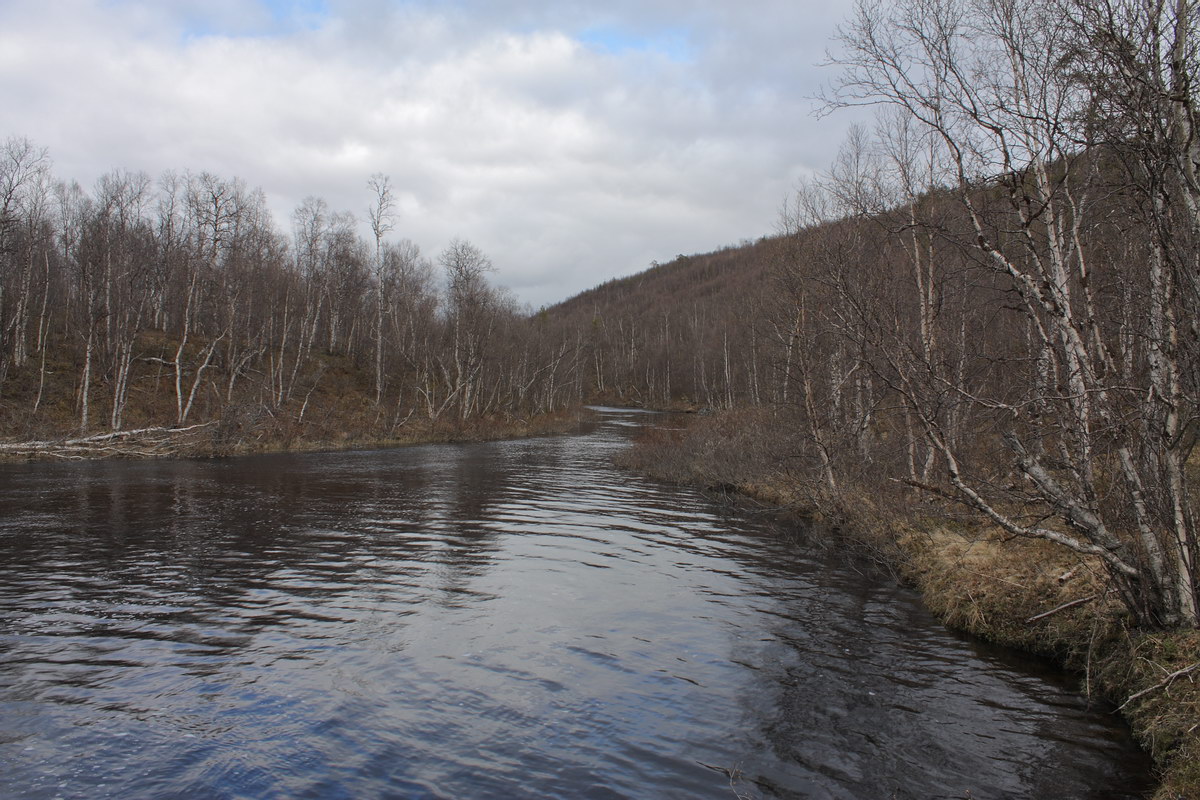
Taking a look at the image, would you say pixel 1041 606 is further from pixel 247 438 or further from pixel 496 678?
pixel 247 438

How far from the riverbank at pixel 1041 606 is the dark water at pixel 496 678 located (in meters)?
0.44

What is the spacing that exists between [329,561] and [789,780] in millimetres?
10652

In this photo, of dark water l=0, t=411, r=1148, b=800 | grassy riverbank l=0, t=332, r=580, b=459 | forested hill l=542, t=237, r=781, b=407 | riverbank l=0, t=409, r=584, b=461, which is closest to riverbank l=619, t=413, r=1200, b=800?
dark water l=0, t=411, r=1148, b=800

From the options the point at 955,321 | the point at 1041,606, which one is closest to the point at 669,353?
the point at 955,321

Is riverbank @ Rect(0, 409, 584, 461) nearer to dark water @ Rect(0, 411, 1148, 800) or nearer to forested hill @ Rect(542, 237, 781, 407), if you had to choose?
dark water @ Rect(0, 411, 1148, 800)

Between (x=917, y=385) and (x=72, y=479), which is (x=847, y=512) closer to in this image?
(x=917, y=385)

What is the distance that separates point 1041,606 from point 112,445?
3584cm

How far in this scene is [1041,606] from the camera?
10109mm

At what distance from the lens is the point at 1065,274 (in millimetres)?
8320

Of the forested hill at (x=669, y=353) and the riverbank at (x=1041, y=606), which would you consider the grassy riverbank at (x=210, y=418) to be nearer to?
the riverbank at (x=1041, y=606)

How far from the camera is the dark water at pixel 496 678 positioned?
6.44 metres

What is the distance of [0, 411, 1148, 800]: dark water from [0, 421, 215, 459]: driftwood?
16.2 metres

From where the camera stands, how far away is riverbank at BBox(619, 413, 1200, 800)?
6727 millimetres

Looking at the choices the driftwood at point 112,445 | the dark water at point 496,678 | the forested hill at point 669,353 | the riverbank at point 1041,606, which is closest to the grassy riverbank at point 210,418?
the driftwood at point 112,445
